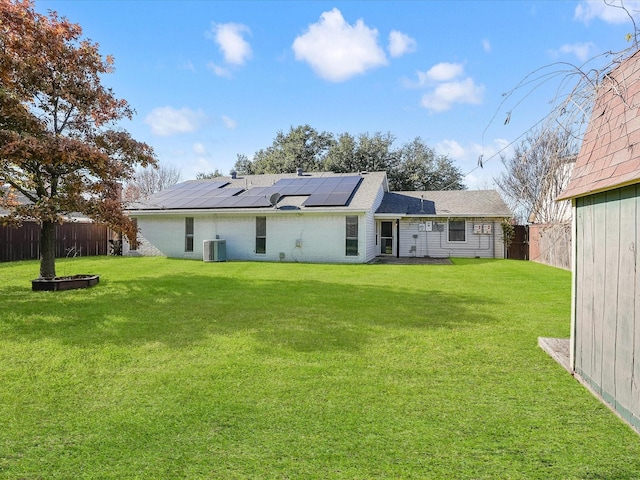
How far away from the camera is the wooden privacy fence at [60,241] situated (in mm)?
15969

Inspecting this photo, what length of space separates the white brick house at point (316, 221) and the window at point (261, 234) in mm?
43

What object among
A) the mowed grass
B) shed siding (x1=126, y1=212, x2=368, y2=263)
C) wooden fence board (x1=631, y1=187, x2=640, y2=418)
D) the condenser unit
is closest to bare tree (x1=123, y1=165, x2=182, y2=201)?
shed siding (x1=126, y1=212, x2=368, y2=263)

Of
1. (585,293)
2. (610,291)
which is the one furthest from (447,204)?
(610,291)

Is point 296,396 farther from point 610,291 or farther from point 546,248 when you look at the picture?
point 546,248

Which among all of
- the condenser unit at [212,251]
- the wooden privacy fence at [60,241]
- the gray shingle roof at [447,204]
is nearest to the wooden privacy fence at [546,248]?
the gray shingle roof at [447,204]

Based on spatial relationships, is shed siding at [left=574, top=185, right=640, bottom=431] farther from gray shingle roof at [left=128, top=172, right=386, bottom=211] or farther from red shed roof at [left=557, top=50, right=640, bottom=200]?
gray shingle roof at [left=128, top=172, right=386, bottom=211]

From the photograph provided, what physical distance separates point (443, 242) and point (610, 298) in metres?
15.7

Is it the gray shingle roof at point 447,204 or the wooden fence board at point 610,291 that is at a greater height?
the gray shingle roof at point 447,204

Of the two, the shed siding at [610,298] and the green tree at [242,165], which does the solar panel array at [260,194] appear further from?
the green tree at [242,165]

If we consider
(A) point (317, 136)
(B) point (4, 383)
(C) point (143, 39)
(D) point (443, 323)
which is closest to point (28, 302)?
(B) point (4, 383)

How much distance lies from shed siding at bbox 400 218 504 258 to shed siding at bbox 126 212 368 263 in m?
2.70

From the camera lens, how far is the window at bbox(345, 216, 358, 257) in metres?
15.6

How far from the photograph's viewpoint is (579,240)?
3.72 meters

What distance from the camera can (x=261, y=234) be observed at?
16734mm
